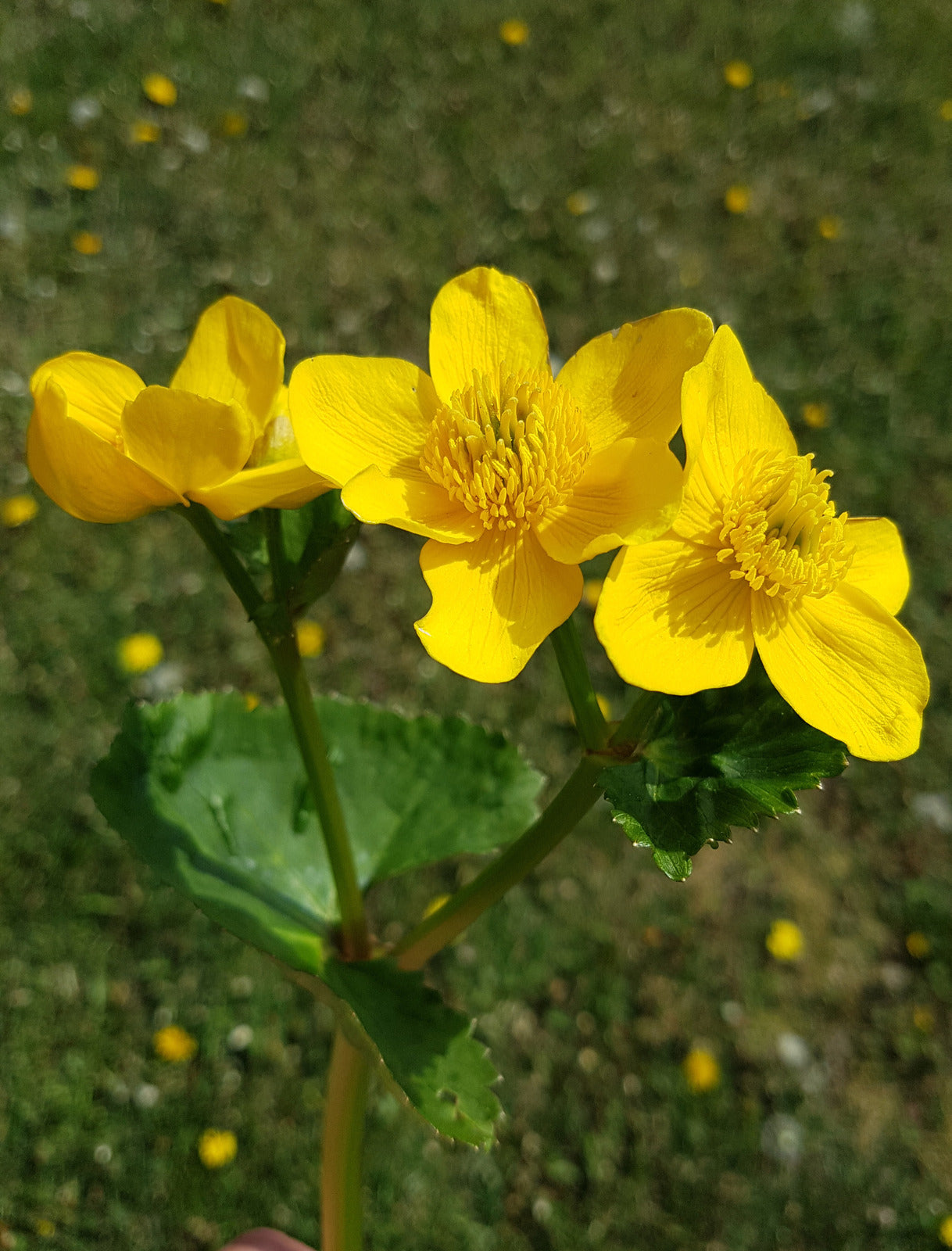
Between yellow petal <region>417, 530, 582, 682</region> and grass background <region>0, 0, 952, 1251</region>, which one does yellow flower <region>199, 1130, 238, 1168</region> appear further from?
yellow petal <region>417, 530, 582, 682</region>

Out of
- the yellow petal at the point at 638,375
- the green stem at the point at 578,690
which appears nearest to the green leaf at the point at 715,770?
the green stem at the point at 578,690

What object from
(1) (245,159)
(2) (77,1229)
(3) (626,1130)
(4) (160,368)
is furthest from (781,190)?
(2) (77,1229)

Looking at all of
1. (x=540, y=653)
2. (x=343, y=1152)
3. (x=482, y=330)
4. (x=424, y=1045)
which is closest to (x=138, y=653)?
(x=540, y=653)

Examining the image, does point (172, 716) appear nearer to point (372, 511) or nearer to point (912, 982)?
point (372, 511)

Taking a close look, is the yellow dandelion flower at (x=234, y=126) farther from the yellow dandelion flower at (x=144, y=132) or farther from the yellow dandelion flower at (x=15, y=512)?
the yellow dandelion flower at (x=15, y=512)

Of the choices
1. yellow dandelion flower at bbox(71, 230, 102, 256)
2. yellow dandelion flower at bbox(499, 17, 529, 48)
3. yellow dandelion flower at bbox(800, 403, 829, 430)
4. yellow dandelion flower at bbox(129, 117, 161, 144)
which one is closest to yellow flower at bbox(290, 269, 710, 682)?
yellow dandelion flower at bbox(800, 403, 829, 430)

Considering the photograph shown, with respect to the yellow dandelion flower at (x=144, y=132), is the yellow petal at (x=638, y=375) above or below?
above
